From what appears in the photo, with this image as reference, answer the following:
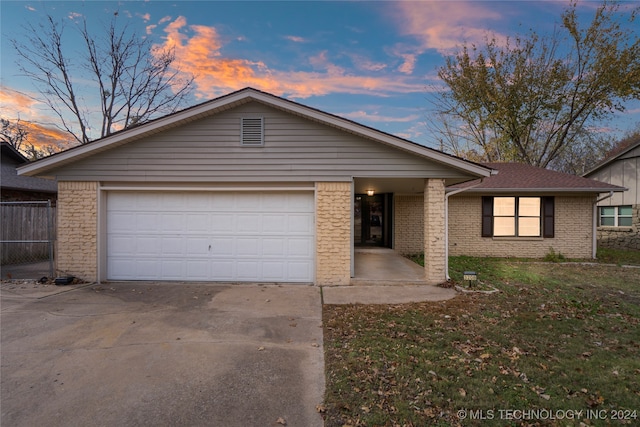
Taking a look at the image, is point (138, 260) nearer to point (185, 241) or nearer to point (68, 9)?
point (185, 241)

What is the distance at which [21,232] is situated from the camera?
1127 centimetres

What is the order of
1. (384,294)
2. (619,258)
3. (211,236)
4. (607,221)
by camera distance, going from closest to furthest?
(384,294) < (211,236) < (619,258) < (607,221)

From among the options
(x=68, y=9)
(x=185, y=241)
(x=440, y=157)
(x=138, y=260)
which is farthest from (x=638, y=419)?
(x=68, y=9)

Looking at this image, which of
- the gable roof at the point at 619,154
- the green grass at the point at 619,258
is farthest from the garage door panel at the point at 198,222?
the gable roof at the point at 619,154

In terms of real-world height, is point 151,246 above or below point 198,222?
below

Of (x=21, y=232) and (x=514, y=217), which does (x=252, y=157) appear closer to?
(x=21, y=232)

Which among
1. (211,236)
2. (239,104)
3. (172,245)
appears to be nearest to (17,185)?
(172,245)

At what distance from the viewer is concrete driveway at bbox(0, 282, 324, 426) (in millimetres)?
2945

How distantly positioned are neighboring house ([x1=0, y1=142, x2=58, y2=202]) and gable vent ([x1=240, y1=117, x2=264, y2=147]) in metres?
10.7

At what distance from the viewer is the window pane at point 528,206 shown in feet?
43.6

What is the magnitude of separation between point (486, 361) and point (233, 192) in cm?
666

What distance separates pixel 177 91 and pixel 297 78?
456 inches

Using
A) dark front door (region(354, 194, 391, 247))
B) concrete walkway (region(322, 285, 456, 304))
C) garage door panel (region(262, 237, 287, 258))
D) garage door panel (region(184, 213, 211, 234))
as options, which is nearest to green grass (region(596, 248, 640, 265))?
dark front door (region(354, 194, 391, 247))

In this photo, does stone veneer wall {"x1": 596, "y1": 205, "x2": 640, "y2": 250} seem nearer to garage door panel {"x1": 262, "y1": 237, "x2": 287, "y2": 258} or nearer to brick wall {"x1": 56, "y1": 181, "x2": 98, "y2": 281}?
garage door panel {"x1": 262, "y1": 237, "x2": 287, "y2": 258}
